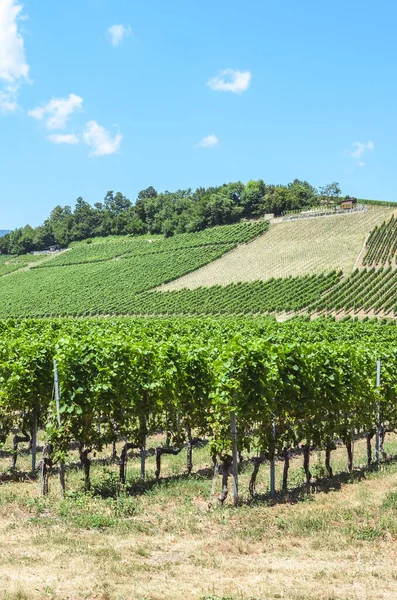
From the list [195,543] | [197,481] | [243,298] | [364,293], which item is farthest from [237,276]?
[195,543]

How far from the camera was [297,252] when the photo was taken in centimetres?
8200

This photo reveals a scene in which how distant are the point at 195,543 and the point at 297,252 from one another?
7480 cm

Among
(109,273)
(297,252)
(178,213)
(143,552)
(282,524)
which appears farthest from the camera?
(178,213)

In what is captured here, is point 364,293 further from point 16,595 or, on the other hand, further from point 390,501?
point 16,595

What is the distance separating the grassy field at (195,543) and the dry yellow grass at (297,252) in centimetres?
5981

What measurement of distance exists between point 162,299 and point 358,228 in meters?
31.5

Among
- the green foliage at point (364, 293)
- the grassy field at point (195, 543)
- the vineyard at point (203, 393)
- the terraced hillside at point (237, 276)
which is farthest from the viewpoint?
the terraced hillside at point (237, 276)

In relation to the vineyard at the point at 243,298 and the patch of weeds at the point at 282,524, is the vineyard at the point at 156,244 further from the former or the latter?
the patch of weeds at the point at 282,524

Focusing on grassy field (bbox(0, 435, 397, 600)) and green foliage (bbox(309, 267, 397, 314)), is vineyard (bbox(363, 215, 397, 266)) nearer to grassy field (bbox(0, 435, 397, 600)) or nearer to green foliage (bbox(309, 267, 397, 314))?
green foliage (bbox(309, 267, 397, 314))

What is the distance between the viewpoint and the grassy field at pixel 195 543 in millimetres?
7566

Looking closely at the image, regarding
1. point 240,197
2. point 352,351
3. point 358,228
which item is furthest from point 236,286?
point 352,351

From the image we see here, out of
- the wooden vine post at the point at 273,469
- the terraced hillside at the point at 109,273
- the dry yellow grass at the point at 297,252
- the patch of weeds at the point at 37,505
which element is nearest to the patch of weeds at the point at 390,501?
the wooden vine post at the point at 273,469

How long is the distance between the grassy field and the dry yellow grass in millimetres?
59807

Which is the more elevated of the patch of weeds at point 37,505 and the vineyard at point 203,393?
the vineyard at point 203,393
